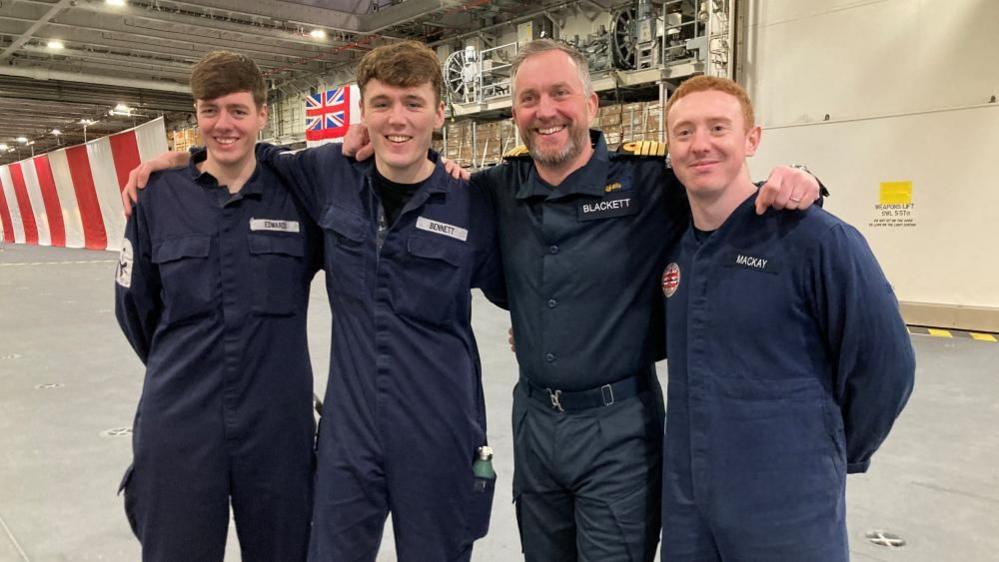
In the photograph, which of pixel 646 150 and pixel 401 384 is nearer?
pixel 401 384

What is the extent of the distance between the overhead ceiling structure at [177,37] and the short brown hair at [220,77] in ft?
40.4

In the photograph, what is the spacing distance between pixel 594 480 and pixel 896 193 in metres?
7.70

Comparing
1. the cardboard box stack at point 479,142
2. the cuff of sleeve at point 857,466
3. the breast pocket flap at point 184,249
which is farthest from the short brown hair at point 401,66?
the cardboard box stack at point 479,142

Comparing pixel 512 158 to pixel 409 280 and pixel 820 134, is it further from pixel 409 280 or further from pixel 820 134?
pixel 820 134

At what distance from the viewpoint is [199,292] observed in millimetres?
1989

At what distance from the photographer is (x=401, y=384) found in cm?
190

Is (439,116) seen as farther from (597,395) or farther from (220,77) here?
(597,395)

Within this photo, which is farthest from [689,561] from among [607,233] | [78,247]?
[78,247]

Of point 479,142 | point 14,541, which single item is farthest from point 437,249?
point 479,142

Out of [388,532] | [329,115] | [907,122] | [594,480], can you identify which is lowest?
[388,532]

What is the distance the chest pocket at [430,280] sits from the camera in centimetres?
193

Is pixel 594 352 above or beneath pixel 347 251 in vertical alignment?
beneath

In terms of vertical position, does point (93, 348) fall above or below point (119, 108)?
below

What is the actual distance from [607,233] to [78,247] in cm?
2413
